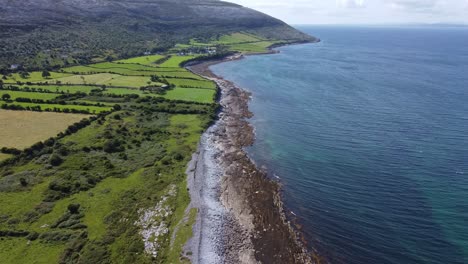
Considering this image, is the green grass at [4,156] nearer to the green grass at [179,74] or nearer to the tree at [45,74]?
the tree at [45,74]

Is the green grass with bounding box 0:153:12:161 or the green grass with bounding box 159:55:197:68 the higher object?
the green grass with bounding box 159:55:197:68

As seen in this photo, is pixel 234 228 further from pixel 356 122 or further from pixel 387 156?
pixel 356 122

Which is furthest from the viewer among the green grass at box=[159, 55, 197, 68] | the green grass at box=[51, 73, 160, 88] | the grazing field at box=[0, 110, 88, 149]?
the green grass at box=[159, 55, 197, 68]

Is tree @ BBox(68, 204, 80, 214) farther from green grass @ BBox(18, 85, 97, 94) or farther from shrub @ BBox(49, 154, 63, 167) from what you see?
green grass @ BBox(18, 85, 97, 94)

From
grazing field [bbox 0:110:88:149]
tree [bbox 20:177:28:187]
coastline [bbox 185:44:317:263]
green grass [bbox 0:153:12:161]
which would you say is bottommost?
coastline [bbox 185:44:317:263]

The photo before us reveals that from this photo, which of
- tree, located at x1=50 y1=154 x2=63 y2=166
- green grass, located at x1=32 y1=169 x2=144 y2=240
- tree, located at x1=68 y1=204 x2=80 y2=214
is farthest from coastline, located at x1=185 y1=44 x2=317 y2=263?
tree, located at x1=50 y1=154 x2=63 y2=166

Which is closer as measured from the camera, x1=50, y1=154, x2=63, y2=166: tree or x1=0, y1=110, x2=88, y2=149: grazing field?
x1=50, y1=154, x2=63, y2=166: tree

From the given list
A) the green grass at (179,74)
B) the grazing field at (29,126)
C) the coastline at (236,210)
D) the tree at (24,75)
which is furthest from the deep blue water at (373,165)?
the tree at (24,75)
